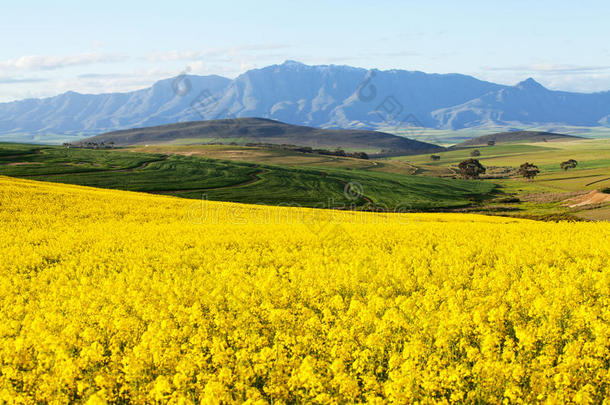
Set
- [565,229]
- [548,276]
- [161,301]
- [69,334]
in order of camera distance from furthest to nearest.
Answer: [565,229]
[548,276]
[161,301]
[69,334]

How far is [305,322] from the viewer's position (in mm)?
11133

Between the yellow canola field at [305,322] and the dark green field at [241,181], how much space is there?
5491 cm

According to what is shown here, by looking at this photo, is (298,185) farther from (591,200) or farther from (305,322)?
(305,322)

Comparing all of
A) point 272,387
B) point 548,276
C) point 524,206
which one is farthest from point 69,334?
point 524,206

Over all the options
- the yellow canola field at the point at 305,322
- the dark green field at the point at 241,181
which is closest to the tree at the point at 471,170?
the dark green field at the point at 241,181

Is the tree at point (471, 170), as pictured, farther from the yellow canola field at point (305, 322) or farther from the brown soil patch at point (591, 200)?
the yellow canola field at point (305, 322)

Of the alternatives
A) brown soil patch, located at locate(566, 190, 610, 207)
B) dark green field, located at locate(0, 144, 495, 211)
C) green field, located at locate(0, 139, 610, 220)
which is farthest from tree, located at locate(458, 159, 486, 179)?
brown soil patch, located at locate(566, 190, 610, 207)

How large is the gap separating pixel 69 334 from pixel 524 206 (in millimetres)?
78169

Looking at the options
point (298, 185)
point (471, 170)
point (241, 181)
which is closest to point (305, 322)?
point (298, 185)

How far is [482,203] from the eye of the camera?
86875 millimetres

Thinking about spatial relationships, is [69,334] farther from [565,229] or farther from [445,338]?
[565,229]

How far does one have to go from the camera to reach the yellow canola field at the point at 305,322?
8406 mm

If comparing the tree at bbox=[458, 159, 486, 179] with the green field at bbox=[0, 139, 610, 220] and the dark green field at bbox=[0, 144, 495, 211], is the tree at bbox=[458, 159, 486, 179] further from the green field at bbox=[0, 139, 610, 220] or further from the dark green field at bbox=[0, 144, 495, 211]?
the dark green field at bbox=[0, 144, 495, 211]

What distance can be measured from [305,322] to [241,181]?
83.6 m
